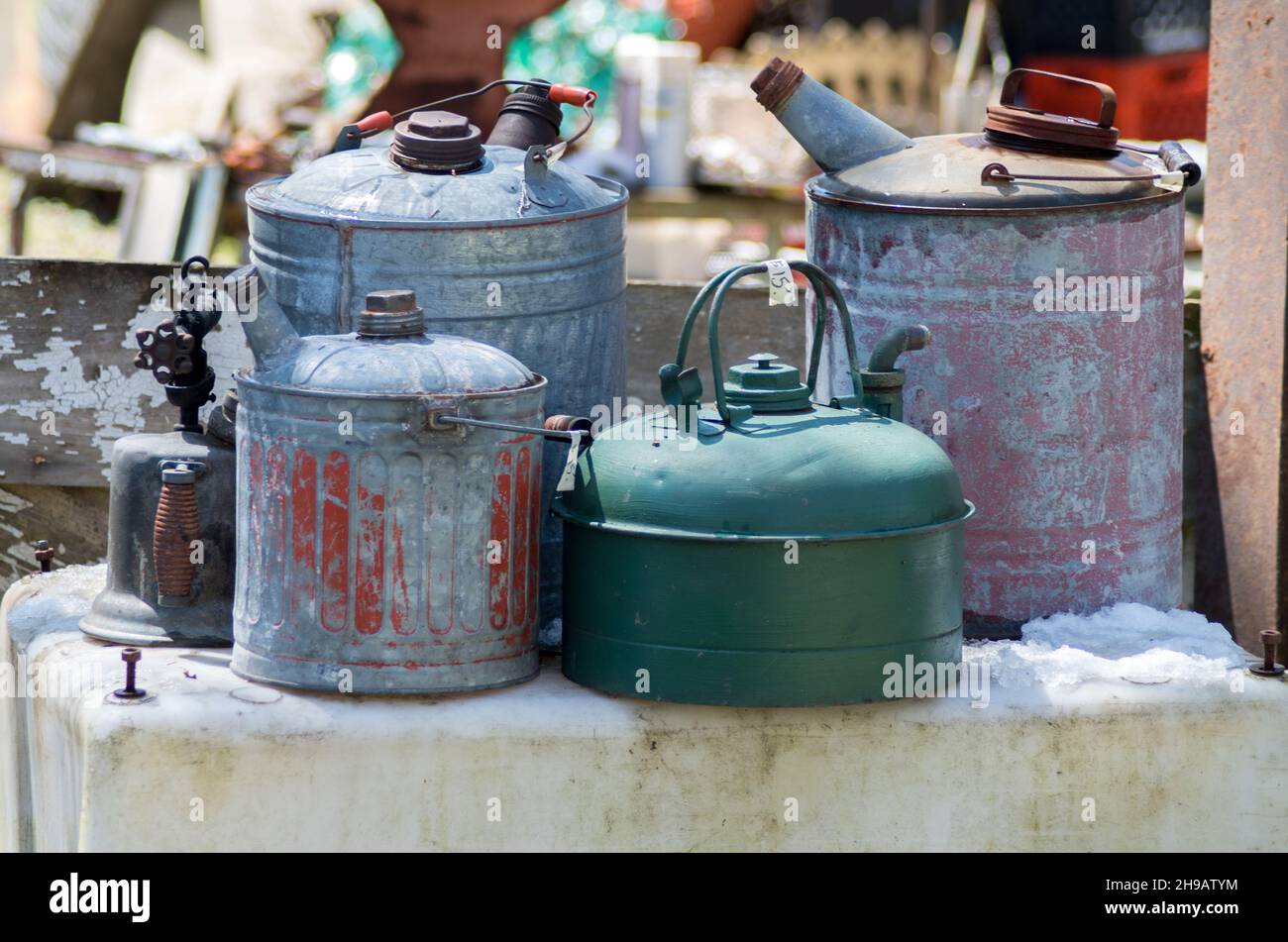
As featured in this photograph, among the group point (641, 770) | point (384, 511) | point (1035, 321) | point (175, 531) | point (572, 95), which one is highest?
point (572, 95)

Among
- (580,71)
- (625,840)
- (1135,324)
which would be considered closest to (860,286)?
(1135,324)

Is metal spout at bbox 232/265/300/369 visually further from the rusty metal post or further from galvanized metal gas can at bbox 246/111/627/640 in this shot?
the rusty metal post

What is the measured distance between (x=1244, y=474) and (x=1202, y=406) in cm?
21

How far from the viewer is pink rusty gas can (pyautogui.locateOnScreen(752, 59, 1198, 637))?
10.9 feet

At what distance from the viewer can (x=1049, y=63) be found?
44.2 feet

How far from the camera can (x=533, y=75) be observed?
39.5ft

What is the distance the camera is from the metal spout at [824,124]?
11.6 feet

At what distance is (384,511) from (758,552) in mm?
604

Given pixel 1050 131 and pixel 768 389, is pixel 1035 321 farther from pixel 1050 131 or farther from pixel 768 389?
pixel 768 389

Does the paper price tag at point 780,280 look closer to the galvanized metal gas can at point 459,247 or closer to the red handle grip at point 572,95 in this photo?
the galvanized metal gas can at point 459,247

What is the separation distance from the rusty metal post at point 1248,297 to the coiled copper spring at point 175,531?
7.88 ft

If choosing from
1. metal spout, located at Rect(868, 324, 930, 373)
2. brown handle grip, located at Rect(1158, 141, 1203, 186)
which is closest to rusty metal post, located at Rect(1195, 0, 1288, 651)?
brown handle grip, located at Rect(1158, 141, 1203, 186)

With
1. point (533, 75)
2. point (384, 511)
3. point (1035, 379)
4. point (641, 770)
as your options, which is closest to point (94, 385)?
point (384, 511)

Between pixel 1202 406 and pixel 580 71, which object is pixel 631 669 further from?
pixel 580 71
